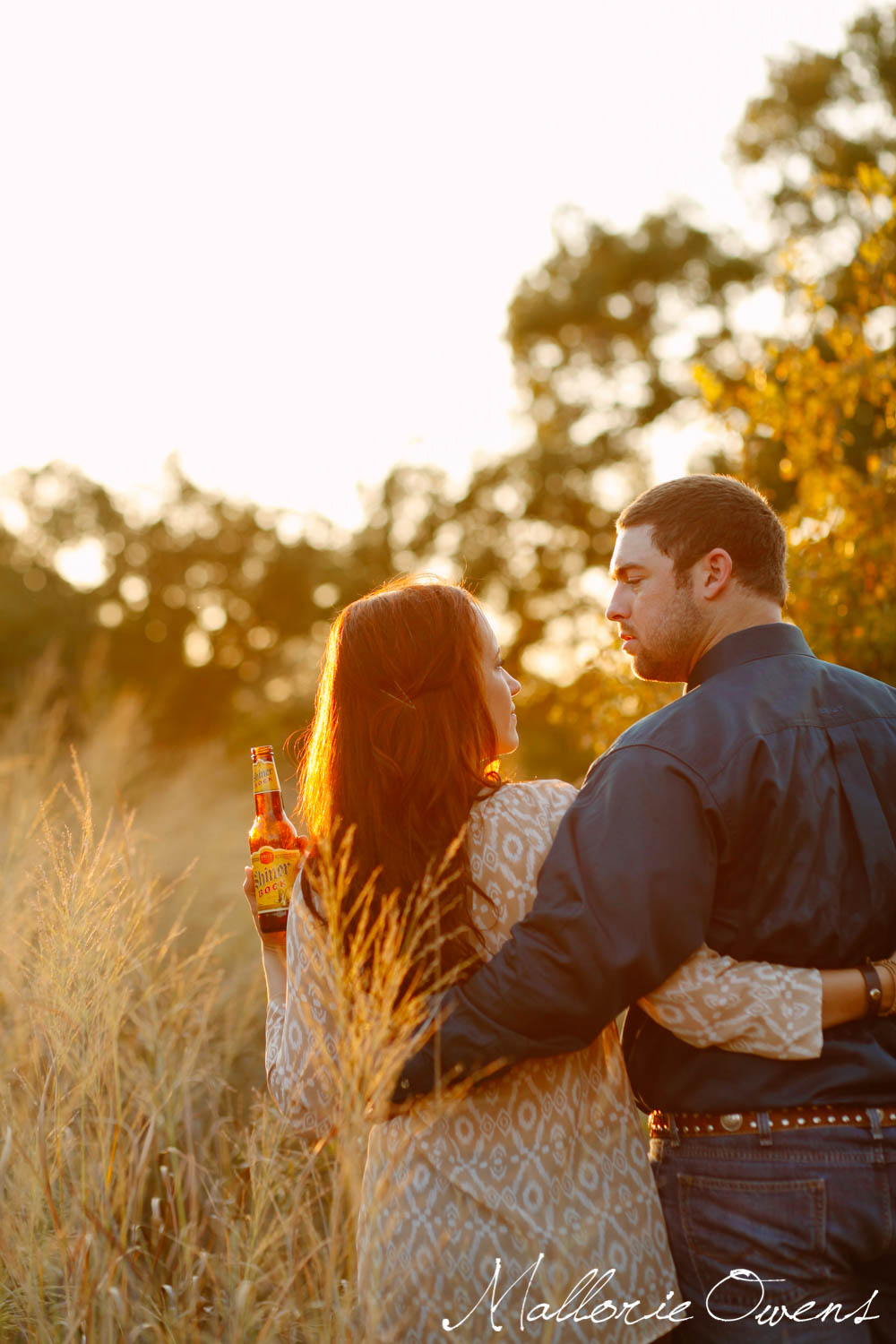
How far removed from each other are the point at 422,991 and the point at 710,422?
3.79 metres

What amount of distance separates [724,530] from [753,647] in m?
0.26

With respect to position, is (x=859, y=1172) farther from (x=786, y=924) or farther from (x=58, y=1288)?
(x=58, y=1288)

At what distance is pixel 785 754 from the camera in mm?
1901

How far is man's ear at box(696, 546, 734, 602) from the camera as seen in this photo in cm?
218

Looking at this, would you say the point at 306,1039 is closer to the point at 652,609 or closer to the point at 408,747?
the point at 408,747

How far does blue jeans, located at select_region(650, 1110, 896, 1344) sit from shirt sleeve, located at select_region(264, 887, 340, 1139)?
65 cm

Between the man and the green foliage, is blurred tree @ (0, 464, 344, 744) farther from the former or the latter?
the man

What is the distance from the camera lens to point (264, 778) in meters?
2.41

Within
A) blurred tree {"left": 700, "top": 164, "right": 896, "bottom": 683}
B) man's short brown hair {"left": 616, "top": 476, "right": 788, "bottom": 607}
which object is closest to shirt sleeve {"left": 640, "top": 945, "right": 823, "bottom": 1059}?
→ man's short brown hair {"left": 616, "top": 476, "right": 788, "bottom": 607}

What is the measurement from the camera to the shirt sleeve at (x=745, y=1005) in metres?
1.80

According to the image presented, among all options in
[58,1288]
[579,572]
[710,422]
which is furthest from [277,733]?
[58,1288]

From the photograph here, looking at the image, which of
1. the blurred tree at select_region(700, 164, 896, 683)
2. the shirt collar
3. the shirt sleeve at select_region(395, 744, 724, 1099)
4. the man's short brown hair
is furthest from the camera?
the blurred tree at select_region(700, 164, 896, 683)

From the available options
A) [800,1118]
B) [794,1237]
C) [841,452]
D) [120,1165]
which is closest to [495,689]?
[800,1118]

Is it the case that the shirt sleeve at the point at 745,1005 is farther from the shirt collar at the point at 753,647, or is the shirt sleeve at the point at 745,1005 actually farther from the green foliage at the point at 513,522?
the green foliage at the point at 513,522
